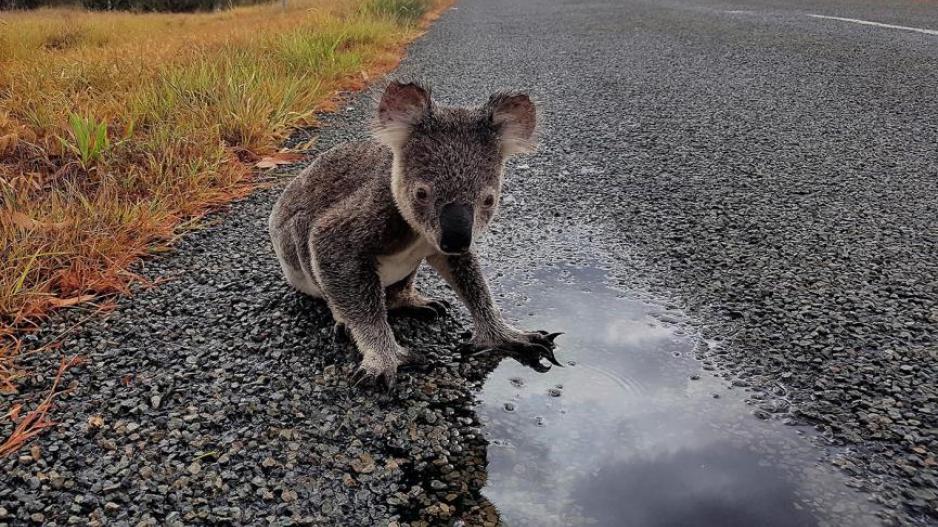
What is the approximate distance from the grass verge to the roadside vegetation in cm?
1

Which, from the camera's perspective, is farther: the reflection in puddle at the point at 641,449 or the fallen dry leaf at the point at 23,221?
the fallen dry leaf at the point at 23,221

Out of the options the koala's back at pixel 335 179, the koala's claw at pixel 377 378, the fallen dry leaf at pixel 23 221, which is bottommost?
the koala's claw at pixel 377 378

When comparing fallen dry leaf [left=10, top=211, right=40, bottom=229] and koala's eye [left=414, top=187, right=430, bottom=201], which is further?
fallen dry leaf [left=10, top=211, right=40, bottom=229]

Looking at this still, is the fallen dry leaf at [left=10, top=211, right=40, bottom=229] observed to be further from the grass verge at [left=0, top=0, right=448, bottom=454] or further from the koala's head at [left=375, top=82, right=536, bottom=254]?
the koala's head at [left=375, top=82, right=536, bottom=254]

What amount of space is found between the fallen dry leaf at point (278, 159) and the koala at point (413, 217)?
2.34 meters

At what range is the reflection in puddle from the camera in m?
1.90

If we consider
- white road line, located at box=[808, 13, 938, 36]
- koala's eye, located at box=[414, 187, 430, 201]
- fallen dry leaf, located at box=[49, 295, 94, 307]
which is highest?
white road line, located at box=[808, 13, 938, 36]

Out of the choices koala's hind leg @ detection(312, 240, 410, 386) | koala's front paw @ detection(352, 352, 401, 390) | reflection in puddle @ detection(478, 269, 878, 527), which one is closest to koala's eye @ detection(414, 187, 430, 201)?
koala's hind leg @ detection(312, 240, 410, 386)

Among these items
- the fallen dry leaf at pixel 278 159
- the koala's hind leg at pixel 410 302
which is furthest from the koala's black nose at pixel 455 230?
the fallen dry leaf at pixel 278 159

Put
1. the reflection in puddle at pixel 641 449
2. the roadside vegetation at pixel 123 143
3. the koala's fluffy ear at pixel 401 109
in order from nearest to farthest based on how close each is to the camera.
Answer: the reflection in puddle at pixel 641 449 < the koala's fluffy ear at pixel 401 109 < the roadside vegetation at pixel 123 143

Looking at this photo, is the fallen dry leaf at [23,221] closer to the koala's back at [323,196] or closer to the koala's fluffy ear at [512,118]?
the koala's back at [323,196]

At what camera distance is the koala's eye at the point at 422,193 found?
2.56 meters

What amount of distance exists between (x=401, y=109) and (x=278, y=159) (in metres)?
2.83

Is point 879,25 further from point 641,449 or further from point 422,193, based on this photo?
point 641,449
